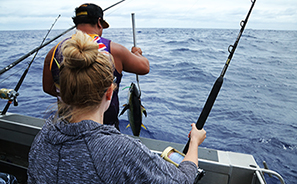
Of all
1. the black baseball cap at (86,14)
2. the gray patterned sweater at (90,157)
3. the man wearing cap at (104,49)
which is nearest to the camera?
the gray patterned sweater at (90,157)

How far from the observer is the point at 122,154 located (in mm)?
766

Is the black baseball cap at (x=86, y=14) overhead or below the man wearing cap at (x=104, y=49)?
overhead

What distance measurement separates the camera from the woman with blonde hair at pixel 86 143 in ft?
2.44

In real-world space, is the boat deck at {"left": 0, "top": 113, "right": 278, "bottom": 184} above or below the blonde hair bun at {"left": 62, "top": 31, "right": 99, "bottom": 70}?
below

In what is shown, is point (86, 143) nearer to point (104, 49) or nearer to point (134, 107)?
point (104, 49)

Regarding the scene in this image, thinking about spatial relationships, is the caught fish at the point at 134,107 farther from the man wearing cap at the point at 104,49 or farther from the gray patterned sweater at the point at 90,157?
the gray patterned sweater at the point at 90,157

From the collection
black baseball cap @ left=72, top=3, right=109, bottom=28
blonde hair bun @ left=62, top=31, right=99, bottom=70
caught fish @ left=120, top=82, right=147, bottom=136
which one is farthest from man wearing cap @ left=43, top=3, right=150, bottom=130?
blonde hair bun @ left=62, top=31, right=99, bottom=70

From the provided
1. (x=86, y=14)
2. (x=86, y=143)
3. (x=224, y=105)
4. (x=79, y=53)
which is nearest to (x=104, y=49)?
(x=86, y=14)

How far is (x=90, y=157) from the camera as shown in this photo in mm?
735

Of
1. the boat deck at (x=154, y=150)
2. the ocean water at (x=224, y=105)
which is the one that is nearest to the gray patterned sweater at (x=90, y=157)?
the boat deck at (x=154, y=150)

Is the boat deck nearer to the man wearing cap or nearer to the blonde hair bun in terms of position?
the man wearing cap

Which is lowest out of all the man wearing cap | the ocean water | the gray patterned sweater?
the ocean water

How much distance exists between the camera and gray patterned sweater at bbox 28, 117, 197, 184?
0.74 m

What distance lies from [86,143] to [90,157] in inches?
2.0
